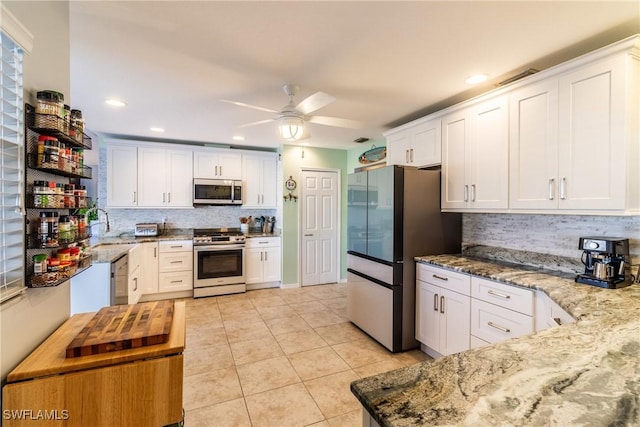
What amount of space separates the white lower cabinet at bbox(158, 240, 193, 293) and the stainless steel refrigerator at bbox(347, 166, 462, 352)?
9.40ft

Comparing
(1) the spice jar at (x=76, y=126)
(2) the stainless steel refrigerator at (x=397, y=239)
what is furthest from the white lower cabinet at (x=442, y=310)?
(1) the spice jar at (x=76, y=126)

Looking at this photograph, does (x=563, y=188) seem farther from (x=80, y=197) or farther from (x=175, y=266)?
(x=175, y=266)

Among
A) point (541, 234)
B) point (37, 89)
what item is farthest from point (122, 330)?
point (541, 234)

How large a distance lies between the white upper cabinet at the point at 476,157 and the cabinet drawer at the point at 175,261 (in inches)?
148

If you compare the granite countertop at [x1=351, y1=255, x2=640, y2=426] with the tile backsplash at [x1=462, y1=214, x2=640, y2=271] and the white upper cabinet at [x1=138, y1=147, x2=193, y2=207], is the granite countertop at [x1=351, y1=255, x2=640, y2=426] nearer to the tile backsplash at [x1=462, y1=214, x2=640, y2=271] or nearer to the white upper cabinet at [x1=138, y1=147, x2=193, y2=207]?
the tile backsplash at [x1=462, y1=214, x2=640, y2=271]

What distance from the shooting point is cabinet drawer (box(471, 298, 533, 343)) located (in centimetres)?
197

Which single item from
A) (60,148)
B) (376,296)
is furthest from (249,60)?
(376,296)

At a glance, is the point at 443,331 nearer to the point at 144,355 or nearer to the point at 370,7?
the point at 144,355

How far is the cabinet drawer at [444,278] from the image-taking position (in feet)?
7.85

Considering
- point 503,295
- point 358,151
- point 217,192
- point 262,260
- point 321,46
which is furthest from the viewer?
point 358,151

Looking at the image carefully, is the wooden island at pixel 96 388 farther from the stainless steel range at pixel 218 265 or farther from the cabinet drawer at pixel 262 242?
the cabinet drawer at pixel 262 242

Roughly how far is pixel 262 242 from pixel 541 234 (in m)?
3.84

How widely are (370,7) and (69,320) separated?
7.15ft

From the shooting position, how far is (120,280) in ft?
10.3
